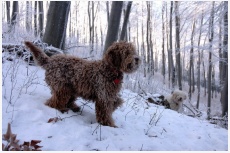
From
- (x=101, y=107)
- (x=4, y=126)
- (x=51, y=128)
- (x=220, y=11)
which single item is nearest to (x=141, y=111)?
(x=101, y=107)

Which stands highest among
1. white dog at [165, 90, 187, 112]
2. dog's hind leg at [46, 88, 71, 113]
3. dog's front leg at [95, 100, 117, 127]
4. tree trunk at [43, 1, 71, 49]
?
tree trunk at [43, 1, 71, 49]

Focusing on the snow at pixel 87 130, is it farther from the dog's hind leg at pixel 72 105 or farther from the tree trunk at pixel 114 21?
the tree trunk at pixel 114 21

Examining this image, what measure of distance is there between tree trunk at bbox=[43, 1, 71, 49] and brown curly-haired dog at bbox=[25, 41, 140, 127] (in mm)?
2581

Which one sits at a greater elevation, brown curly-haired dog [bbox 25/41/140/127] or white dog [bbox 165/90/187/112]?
brown curly-haired dog [bbox 25/41/140/127]

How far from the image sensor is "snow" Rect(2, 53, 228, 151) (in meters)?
2.97

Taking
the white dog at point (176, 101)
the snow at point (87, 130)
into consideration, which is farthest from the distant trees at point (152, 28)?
the snow at point (87, 130)

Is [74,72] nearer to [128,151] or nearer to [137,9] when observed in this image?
[128,151]

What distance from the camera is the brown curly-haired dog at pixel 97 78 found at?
3.75 metres

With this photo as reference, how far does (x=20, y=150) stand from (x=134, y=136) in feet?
5.35

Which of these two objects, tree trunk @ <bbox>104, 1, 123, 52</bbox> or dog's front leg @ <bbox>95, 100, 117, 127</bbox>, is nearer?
dog's front leg @ <bbox>95, 100, 117, 127</bbox>

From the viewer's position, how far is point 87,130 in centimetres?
330

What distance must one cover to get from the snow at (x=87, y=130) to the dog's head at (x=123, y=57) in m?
0.95

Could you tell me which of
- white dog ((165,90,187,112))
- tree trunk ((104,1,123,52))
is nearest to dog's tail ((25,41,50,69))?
tree trunk ((104,1,123,52))

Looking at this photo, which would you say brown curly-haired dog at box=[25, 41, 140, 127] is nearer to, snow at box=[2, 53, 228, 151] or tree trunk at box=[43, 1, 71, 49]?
snow at box=[2, 53, 228, 151]
